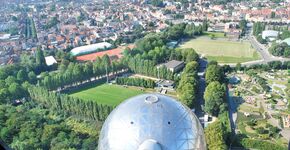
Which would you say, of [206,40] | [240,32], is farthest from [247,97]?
[240,32]

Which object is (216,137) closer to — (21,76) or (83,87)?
(83,87)

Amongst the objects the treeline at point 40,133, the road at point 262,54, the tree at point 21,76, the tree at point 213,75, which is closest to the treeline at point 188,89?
the tree at point 213,75

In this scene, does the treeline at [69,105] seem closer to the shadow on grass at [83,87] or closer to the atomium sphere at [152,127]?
the shadow on grass at [83,87]

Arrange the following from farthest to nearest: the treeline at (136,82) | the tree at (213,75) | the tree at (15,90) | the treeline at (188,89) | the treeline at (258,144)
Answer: the treeline at (136,82)
the tree at (213,75)
the tree at (15,90)
the treeline at (188,89)
the treeline at (258,144)

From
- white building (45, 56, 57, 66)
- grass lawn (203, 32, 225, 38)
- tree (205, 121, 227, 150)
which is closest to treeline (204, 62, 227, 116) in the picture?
tree (205, 121, 227, 150)

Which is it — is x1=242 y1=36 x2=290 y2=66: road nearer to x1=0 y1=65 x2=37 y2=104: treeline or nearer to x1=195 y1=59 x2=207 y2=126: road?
x1=195 y1=59 x2=207 y2=126: road

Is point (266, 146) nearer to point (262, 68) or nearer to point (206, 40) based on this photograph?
point (262, 68)

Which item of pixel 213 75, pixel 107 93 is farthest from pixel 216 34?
pixel 107 93
